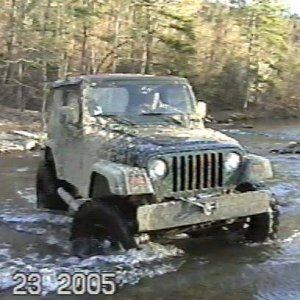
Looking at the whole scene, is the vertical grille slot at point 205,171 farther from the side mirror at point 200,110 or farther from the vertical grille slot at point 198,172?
the side mirror at point 200,110

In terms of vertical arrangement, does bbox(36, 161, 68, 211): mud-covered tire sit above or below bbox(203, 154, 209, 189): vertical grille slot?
below

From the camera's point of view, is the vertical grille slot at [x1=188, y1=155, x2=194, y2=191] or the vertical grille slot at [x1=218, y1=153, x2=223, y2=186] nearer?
the vertical grille slot at [x1=188, y1=155, x2=194, y2=191]

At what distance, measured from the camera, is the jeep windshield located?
322 inches

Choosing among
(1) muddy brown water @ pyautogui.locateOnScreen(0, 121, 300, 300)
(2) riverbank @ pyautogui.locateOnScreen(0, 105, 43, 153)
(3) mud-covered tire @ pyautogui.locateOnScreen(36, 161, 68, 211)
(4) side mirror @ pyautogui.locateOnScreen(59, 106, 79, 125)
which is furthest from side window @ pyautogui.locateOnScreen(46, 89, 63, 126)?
(2) riverbank @ pyautogui.locateOnScreen(0, 105, 43, 153)

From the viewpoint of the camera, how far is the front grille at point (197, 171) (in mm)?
6891

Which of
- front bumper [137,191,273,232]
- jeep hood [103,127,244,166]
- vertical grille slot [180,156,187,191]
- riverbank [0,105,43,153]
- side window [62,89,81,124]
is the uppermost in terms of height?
side window [62,89,81,124]

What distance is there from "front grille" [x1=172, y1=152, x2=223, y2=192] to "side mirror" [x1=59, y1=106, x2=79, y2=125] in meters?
1.91

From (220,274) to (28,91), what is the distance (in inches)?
1191

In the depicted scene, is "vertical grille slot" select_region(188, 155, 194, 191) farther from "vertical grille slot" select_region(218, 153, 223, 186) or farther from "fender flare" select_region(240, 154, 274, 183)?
"fender flare" select_region(240, 154, 274, 183)

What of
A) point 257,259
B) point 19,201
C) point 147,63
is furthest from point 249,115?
point 257,259

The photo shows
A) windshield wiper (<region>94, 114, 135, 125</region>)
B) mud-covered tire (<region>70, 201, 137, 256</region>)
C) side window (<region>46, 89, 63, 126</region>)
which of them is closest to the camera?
mud-covered tire (<region>70, 201, 137, 256</region>)

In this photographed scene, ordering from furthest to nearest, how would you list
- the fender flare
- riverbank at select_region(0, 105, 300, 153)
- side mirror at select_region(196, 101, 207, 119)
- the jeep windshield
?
riverbank at select_region(0, 105, 300, 153) → side mirror at select_region(196, 101, 207, 119) → the jeep windshield → the fender flare
